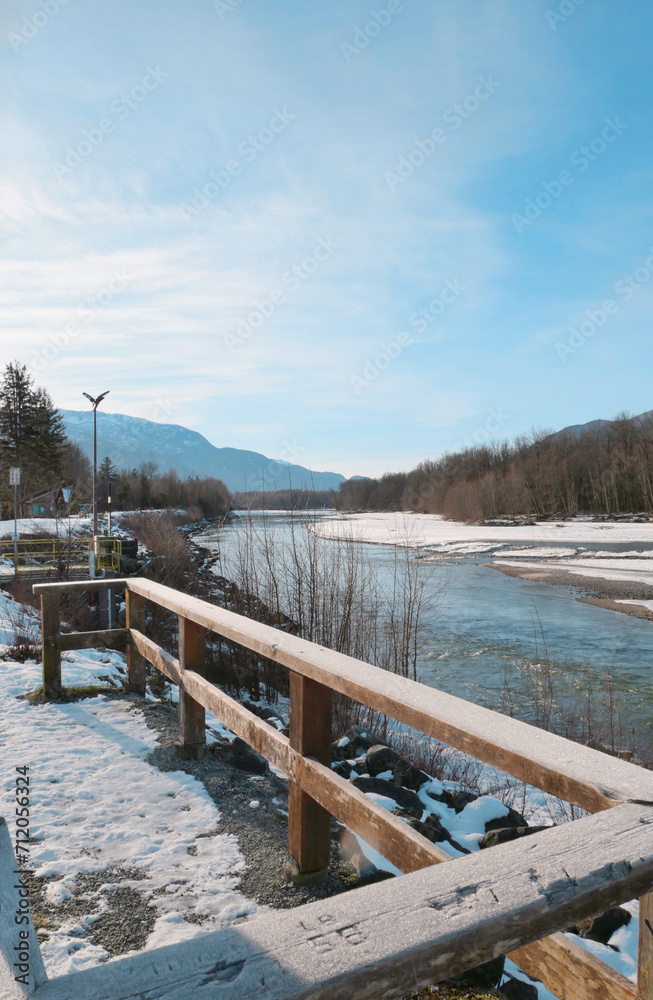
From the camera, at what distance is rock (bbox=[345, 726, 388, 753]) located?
6.12 m

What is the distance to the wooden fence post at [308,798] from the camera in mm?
2416

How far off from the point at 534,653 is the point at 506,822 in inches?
298

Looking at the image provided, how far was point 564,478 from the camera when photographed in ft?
206

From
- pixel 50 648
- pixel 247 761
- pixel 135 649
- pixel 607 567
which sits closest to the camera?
pixel 247 761

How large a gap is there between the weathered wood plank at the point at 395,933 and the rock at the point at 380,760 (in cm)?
446

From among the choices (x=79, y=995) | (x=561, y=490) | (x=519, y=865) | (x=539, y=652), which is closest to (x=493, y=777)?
(x=539, y=652)

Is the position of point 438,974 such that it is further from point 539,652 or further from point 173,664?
point 539,652

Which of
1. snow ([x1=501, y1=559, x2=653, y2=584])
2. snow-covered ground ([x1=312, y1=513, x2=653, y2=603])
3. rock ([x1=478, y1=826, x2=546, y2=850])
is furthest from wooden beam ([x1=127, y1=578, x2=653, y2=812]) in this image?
snow ([x1=501, y1=559, x2=653, y2=584])

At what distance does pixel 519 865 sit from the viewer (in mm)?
1019

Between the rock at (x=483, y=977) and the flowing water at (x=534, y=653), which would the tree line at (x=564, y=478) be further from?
the rock at (x=483, y=977)

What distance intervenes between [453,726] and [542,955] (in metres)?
0.50

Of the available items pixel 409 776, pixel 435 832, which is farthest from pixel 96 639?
pixel 435 832

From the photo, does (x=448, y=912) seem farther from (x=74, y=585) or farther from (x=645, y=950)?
(x=74, y=585)

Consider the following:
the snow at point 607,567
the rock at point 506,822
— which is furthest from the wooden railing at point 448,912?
the snow at point 607,567
